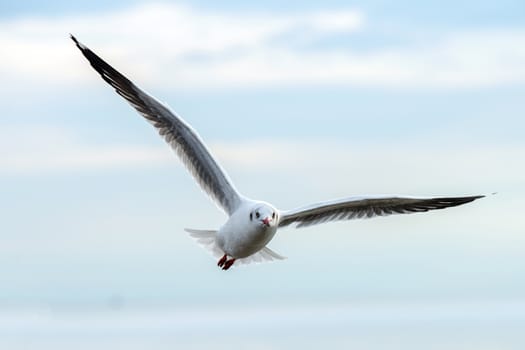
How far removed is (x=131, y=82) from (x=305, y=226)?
2.49m

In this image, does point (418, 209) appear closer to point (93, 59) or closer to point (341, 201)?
point (341, 201)

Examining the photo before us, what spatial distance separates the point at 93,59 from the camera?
1438cm

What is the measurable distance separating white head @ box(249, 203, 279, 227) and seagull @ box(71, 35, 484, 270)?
140 mm

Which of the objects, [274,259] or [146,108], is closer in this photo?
[146,108]

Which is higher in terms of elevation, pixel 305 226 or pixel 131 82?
pixel 131 82

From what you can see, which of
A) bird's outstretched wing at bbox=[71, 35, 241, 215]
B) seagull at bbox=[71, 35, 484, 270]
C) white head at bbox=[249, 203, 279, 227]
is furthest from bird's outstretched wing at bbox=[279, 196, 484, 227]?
bird's outstretched wing at bbox=[71, 35, 241, 215]

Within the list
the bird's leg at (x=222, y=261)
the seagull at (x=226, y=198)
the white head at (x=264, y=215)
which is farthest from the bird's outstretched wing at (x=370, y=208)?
the bird's leg at (x=222, y=261)

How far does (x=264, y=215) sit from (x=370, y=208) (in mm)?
1635

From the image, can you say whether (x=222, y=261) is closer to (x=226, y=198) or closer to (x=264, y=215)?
(x=226, y=198)

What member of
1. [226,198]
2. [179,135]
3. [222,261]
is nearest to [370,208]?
[226,198]

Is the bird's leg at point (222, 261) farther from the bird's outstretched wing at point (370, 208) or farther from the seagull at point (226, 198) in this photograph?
the bird's outstretched wing at point (370, 208)

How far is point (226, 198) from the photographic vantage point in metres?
14.3

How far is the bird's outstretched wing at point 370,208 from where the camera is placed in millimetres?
14203

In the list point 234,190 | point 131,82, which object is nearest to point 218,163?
point 234,190
